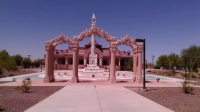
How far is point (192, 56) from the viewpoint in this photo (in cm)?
4338

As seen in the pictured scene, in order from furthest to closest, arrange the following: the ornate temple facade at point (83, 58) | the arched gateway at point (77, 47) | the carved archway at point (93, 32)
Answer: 1. the ornate temple facade at point (83, 58)
2. the carved archway at point (93, 32)
3. the arched gateway at point (77, 47)

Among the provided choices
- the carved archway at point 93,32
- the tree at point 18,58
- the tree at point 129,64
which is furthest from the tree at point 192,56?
the tree at point 18,58

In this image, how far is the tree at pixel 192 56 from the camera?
41.7m

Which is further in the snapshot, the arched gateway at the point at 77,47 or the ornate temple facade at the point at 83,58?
the ornate temple facade at the point at 83,58

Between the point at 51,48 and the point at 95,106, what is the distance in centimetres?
1380

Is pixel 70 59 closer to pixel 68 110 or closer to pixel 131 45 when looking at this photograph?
pixel 131 45

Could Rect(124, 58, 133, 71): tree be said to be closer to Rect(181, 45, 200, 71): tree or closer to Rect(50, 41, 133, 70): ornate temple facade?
Rect(50, 41, 133, 70): ornate temple facade

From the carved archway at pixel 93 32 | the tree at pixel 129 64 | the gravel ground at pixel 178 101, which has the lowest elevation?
the gravel ground at pixel 178 101

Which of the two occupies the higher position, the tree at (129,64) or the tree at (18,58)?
the tree at (18,58)

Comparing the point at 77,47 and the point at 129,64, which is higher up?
the point at 77,47

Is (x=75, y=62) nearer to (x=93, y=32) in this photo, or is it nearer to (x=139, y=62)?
(x=93, y=32)

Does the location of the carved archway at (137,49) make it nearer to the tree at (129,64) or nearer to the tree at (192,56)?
the tree at (192,56)

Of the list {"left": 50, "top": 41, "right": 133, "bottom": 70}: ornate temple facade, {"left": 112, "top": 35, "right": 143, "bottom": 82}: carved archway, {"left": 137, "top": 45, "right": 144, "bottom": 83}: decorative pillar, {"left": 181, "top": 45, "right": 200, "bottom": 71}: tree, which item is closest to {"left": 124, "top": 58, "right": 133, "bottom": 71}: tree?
{"left": 50, "top": 41, "right": 133, "bottom": 70}: ornate temple facade

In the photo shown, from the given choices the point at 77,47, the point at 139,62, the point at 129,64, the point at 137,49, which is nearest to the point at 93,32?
the point at 77,47
